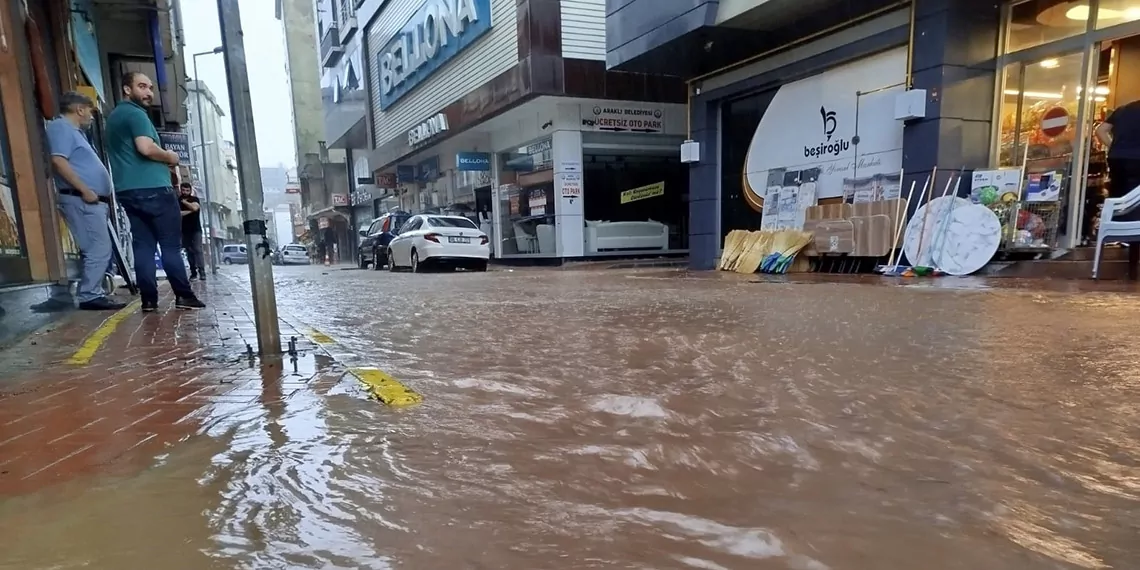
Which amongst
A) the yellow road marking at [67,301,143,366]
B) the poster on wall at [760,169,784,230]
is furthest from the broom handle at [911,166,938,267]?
the yellow road marking at [67,301,143,366]

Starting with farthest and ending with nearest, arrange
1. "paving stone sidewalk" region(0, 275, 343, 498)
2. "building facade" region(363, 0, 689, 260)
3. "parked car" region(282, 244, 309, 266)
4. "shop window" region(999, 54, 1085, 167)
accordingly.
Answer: "parked car" region(282, 244, 309, 266)
"building facade" region(363, 0, 689, 260)
"shop window" region(999, 54, 1085, 167)
"paving stone sidewalk" region(0, 275, 343, 498)

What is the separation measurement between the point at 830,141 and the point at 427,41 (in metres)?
12.9

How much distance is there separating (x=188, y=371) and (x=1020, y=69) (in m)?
9.42

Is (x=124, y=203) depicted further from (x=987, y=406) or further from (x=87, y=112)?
(x=987, y=406)

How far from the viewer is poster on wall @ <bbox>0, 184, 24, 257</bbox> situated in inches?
180

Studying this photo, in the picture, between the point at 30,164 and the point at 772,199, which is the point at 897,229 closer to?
the point at 772,199

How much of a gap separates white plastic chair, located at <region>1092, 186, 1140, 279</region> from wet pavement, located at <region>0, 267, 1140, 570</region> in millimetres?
3518

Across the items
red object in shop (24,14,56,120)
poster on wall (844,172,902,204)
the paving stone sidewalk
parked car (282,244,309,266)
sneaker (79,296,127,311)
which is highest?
red object in shop (24,14,56,120)

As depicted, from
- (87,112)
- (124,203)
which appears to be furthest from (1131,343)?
(87,112)

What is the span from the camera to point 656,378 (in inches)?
103

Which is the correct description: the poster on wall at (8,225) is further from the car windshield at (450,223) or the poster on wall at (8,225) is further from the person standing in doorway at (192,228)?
the car windshield at (450,223)

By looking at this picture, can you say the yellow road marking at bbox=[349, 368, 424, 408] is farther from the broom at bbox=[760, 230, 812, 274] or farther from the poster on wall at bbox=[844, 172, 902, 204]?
the poster on wall at bbox=[844, 172, 902, 204]

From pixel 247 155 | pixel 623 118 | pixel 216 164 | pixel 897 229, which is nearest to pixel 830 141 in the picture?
pixel 897 229

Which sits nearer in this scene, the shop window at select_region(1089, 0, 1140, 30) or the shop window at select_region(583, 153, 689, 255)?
the shop window at select_region(1089, 0, 1140, 30)
